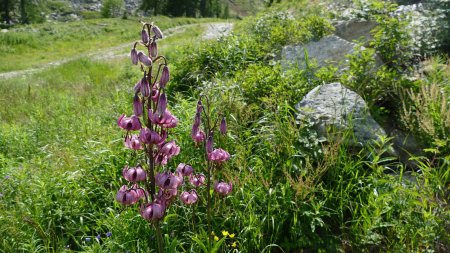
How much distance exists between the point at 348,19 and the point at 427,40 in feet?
5.24

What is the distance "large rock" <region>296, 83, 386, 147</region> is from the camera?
4.05 metres

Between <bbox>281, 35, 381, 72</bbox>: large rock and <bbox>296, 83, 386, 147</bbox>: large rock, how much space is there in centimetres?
139

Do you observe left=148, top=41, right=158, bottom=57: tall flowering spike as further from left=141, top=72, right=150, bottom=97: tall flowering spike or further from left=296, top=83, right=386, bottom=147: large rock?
left=296, top=83, right=386, bottom=147: large rock

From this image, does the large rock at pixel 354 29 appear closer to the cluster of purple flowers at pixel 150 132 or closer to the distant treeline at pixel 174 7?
the cluster of purple flowers at pixel 150 132

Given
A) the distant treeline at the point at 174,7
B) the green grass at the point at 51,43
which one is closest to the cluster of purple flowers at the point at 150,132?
the green grass at the point at 51,43

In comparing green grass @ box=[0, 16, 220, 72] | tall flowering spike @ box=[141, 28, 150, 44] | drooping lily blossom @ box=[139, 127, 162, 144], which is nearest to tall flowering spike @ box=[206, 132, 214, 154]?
drooping lily blossom @ box=[139, 127, 162, 144]

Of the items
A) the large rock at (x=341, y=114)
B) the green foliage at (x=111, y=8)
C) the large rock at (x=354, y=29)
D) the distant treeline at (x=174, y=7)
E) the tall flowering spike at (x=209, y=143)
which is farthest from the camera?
the green foliage at (x=111, y=8)

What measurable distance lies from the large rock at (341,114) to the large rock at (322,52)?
139 centimetres

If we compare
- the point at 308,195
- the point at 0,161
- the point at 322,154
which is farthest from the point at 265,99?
the point at 0,161

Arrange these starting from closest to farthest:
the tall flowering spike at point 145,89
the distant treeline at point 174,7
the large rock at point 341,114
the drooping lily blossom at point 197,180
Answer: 1. the tall flowering spike at point 145,89
2. the drooping lily blossom at point 197,180
3. the large rock at point 341,114
4. the distant treeline at point 174,7

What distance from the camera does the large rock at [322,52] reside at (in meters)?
5.88

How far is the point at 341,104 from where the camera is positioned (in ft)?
14.1

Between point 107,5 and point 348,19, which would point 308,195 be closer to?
point 348,19

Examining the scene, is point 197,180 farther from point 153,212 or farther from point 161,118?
point 161,118
